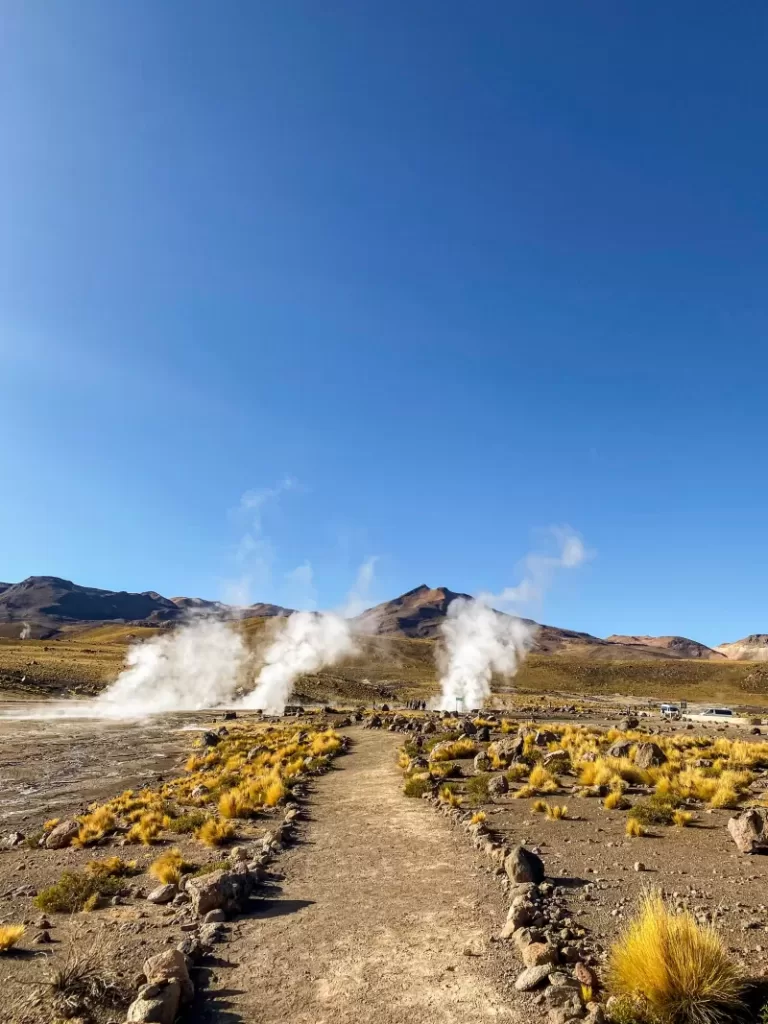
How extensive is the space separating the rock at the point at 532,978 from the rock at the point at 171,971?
12.3 feet

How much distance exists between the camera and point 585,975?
690 cm

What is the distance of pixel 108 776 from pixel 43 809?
22.5 feet

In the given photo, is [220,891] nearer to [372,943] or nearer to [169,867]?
[169,867]

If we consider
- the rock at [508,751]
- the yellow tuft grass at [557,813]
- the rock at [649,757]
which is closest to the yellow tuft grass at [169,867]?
the yellow tuft grass at [557,813]

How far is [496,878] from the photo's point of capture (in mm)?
11406

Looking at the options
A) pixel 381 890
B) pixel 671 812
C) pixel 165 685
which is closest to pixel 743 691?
pixel 165 685

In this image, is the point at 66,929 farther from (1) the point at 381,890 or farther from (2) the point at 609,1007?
(2) the point at 609,1007

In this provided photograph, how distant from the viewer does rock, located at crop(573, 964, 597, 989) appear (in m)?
6.80

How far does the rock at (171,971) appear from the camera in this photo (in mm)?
7039

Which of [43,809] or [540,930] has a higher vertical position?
[540,930]

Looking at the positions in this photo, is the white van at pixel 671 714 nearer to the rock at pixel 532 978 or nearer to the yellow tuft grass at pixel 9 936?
A: the rock at pixel 532 978

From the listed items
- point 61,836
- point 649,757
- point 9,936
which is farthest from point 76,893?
point 649,757

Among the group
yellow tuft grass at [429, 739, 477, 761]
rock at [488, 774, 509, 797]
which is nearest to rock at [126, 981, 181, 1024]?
rock at [488, 774, 509, 797]

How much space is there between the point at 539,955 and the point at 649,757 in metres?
17.7
